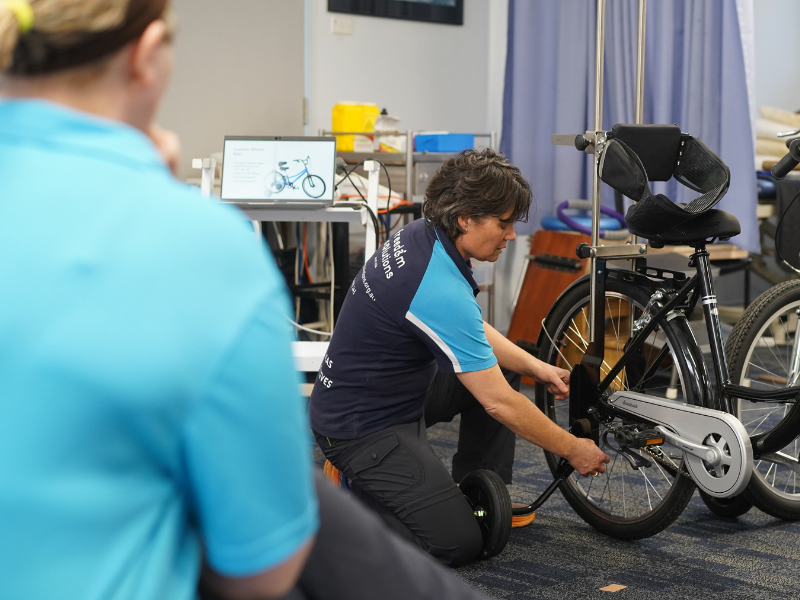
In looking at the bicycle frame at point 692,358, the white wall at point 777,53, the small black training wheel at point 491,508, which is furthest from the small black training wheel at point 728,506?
the white wall at point 777,53

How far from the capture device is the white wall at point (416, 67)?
160 inches

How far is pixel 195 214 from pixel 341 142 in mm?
3449

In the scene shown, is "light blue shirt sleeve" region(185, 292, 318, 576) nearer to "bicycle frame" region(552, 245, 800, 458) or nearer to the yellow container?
"bicycle frame" region(552, 245, 800, 458)

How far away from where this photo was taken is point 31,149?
1.66 feet

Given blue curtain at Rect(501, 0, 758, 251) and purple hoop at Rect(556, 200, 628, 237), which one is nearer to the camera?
blue curtain at Rect(501, 0, 758, 251)

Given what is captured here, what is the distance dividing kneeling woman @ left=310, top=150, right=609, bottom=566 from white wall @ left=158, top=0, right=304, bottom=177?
2.35 meters

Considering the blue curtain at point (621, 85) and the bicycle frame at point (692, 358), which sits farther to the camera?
the blue curtain at point (621, 85)

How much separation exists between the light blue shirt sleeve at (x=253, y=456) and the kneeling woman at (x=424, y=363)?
1095 mm

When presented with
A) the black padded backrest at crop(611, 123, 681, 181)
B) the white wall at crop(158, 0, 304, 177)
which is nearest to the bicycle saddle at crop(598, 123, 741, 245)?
the black padded backrest at crop(611, 123, 681, 181)

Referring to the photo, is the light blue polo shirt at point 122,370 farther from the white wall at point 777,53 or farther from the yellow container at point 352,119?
the white wall at point 777,53

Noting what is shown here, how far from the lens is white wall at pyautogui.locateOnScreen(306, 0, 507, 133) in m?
4.07

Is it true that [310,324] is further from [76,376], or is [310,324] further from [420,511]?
[76,376]

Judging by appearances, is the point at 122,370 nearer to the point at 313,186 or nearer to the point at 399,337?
the point at 399,337

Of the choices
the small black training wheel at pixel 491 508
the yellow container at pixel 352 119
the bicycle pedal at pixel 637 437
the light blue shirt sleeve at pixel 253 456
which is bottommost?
the small black training wheel at pixel 491 508
